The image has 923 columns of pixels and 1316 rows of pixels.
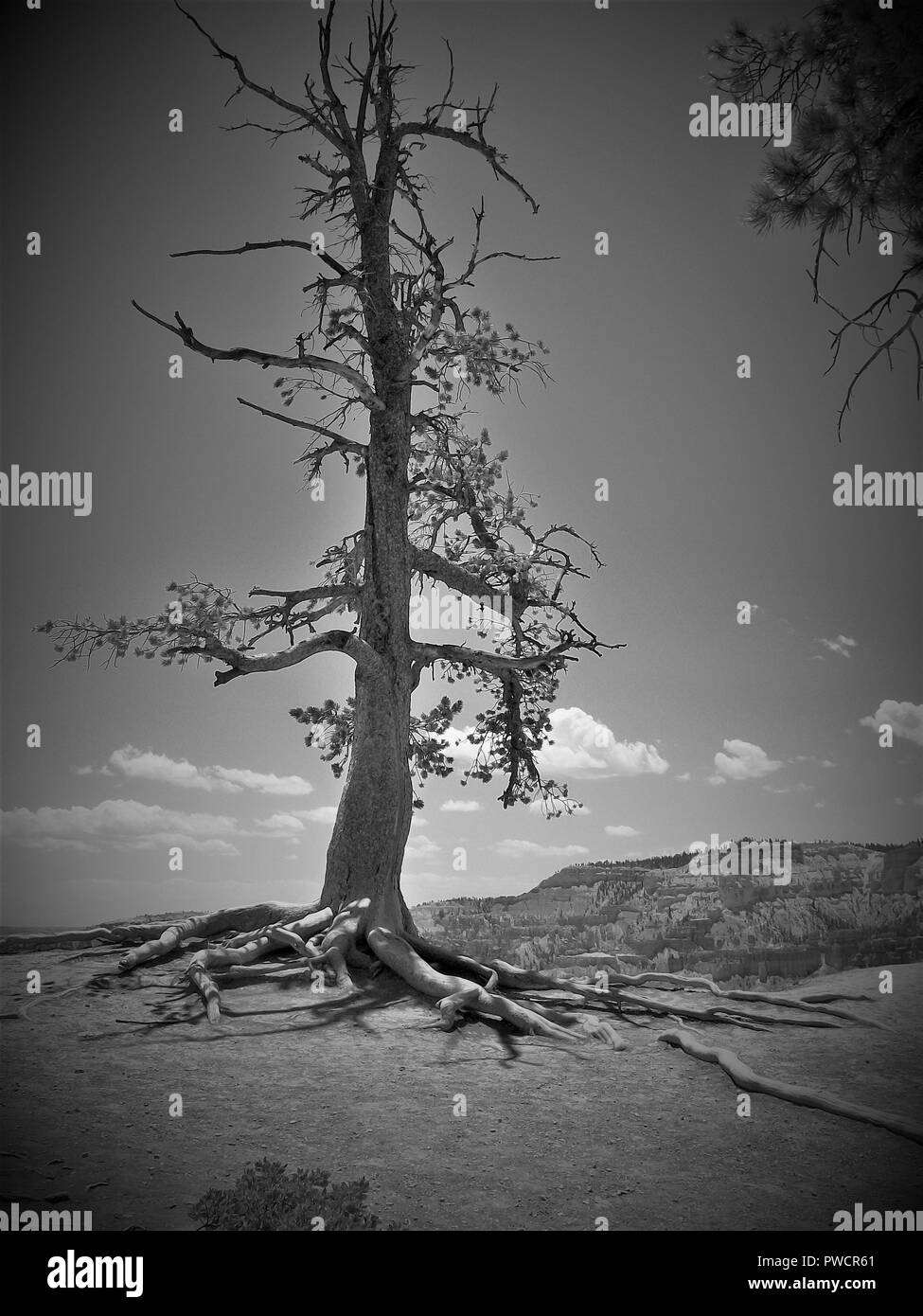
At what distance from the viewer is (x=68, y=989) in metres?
10.9

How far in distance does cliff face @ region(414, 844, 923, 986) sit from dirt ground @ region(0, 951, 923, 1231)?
150 inches

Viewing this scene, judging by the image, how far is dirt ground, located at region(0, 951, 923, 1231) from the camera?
20.9ft

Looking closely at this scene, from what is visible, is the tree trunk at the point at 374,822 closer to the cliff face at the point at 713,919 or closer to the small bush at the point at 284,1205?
the cliff face at the point at 713,919

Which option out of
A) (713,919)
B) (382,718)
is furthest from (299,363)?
(713,919)

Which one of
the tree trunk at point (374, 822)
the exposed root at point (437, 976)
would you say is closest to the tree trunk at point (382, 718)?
the tree trunk at point (374, 822)

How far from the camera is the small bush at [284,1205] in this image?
5.80 meters

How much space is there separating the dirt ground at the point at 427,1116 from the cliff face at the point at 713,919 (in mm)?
3809

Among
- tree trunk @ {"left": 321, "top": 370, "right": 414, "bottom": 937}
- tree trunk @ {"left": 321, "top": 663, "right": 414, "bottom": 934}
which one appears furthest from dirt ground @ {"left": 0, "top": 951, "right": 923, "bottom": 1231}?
tree trunk @ {"left": 321, "top": 370, "right": 414, "bottom": 937}

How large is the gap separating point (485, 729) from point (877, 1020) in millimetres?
7271

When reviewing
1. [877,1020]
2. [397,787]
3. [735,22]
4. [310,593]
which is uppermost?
[735,22]

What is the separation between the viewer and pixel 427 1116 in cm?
773

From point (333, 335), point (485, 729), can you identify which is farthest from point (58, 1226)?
point (333, 335)
